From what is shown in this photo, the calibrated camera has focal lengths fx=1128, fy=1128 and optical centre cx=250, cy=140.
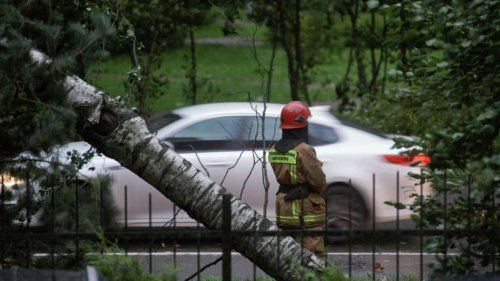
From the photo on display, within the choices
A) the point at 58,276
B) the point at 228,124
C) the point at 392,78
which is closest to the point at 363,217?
the point at 228,124

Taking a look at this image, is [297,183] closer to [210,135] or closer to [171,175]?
Answer: [171,175]

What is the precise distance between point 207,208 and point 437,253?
1.35 metres

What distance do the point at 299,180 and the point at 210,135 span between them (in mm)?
3886

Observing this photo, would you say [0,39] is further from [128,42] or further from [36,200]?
[128,42]

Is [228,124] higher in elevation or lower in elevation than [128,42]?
lower

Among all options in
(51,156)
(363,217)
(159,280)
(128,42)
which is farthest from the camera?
(363,217)

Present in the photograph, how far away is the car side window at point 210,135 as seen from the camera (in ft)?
39.3

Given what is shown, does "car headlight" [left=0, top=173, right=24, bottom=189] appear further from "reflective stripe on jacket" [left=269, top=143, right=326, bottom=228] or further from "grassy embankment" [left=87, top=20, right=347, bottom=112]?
"grassy embankment" [left=87, top=20, right=347, bottom=112]

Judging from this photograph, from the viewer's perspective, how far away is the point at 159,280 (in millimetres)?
5723

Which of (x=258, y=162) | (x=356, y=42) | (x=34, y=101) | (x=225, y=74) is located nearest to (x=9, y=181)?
(x=34, y=101)

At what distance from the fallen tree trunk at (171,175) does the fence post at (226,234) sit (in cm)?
52

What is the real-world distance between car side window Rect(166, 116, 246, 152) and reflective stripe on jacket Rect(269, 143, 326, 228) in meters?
3.55

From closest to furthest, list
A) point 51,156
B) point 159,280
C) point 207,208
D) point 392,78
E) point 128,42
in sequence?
point 159,280, point 51,156, point 207,208, point 392,78, point 128,42

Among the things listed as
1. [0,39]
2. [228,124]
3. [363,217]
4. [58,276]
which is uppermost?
[0,39]
